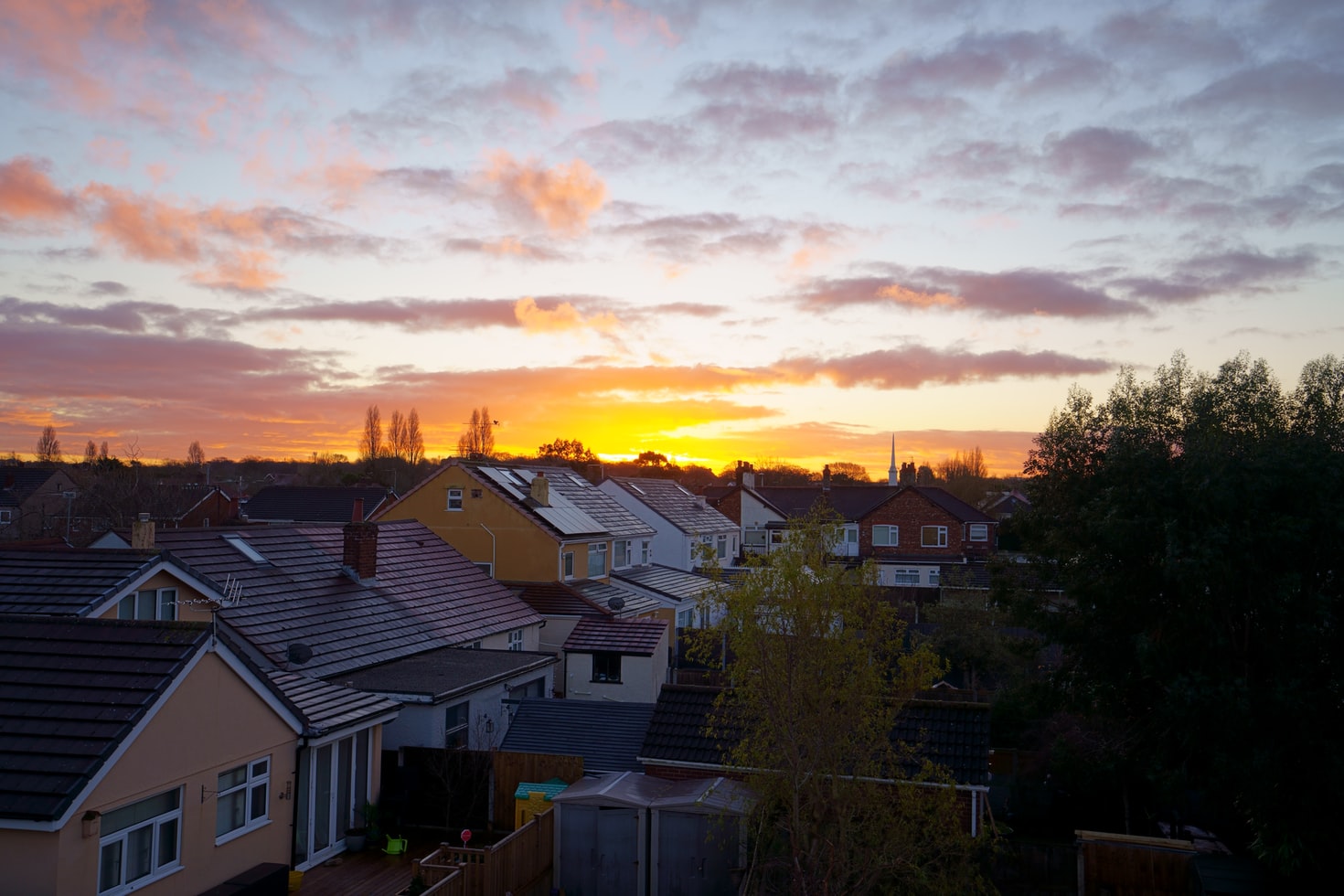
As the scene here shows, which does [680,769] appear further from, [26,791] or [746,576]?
[26,791]

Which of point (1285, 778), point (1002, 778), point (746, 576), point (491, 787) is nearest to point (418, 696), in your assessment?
point (491, 787)

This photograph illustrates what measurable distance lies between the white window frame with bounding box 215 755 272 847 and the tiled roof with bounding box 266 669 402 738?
1005 mm

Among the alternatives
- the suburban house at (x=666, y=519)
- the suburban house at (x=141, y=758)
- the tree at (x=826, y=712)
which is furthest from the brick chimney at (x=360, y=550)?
the suburban house at (x=666, y=519)

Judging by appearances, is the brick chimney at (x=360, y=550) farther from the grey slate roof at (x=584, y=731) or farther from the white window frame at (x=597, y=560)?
the white window frame at (x=597, y=560)

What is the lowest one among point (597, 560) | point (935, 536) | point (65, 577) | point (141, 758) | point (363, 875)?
point (363, 875)

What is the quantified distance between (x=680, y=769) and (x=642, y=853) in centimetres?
217

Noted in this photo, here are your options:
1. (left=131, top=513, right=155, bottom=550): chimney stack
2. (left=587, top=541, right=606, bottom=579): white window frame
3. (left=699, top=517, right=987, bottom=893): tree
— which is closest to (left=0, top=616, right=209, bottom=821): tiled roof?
(left=131, top=513, right=155, bottom=550): chimney stack

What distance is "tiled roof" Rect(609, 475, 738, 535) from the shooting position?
184ft

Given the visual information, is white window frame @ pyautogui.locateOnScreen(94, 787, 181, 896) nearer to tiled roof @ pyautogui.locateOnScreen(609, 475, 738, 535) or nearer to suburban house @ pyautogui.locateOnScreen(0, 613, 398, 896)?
suburban house @ pyautogui.locateOnScreen(0, 613, 398, 896)

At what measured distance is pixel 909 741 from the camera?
695 inches

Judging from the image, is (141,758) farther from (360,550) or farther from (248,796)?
(360,550)

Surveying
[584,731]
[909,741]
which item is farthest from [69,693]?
[909,741]

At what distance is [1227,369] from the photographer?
19.5m

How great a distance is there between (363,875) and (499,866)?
3.56 meters
